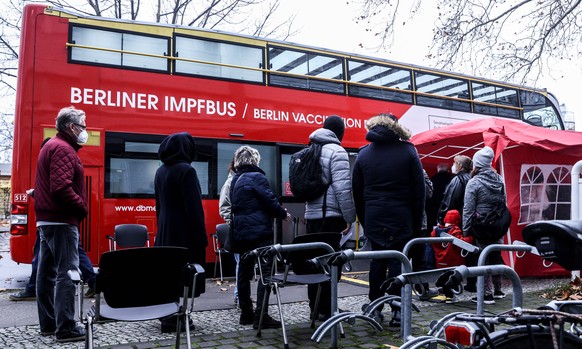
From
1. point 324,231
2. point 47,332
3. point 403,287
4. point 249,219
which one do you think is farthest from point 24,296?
point 403,287

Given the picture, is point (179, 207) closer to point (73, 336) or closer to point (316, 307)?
point (73, 336)

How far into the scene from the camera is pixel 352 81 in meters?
9.78

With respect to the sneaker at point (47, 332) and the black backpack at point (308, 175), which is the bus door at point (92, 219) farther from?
the black backpack at point (308, 175)

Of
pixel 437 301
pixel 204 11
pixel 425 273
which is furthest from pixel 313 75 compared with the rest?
pixel 204 11

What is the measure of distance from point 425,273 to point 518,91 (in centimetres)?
1170

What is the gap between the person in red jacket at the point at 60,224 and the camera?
14.5 feet

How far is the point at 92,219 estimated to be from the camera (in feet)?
24.3

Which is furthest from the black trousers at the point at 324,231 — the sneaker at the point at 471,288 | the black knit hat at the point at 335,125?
the sneaker at the point at 471,288

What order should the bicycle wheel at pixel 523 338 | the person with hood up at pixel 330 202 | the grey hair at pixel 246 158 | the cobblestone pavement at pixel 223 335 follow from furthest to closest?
the grey hair at pixel 246 158 → the person with hood up at pixel 330 202 → the cobblestone pavement at pixel 223 335 → the bicycle wheel at pixel 523 338

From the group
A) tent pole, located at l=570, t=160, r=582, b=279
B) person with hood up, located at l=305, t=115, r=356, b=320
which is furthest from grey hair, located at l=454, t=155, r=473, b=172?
person with hood up, located at l=305, t=115, r=356, b=320

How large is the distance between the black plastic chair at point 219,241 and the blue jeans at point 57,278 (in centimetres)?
296

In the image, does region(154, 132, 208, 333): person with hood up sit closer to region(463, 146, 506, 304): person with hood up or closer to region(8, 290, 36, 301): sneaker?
region(8, 290, 36, 301): sneaker

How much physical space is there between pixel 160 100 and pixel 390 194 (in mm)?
4661

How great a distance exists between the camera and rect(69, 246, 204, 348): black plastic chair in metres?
3.34
